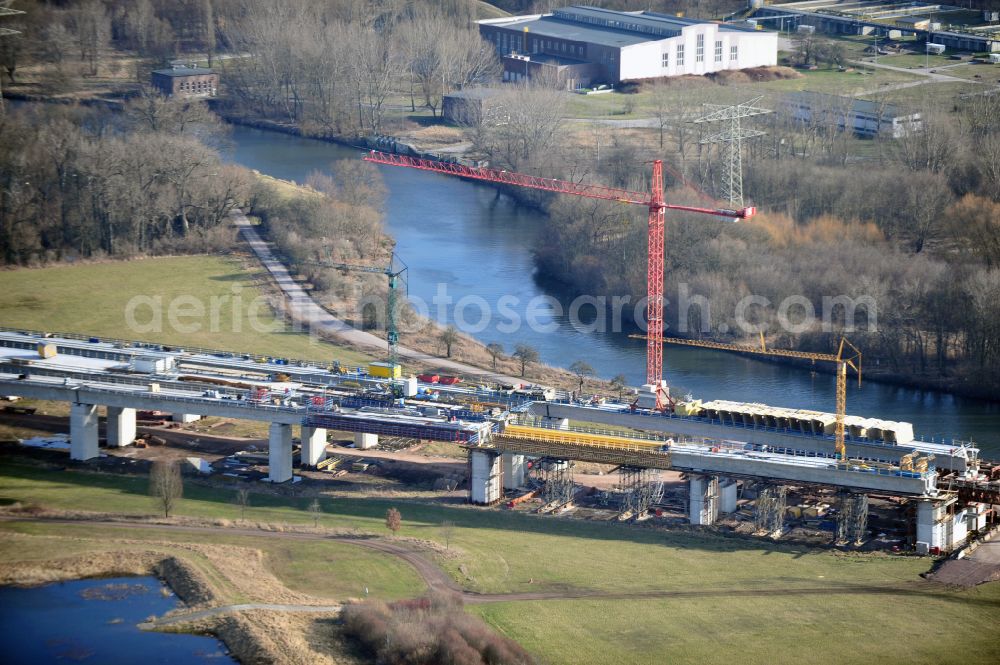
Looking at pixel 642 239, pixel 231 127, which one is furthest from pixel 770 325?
pixel 231 127

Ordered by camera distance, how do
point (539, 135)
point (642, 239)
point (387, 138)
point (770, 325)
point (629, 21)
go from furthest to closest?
point (629, 21)
point (387, 138)
point (539, 135)
point (642, 239)
point (770, 325)

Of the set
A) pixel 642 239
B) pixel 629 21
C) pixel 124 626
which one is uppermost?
pixel 629 21

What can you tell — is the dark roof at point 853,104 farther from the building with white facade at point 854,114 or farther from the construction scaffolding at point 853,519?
the construction scaffolding at point 853,519

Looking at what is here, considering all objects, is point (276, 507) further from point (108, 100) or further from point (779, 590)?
point (108, 100)

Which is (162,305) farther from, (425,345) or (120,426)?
(120,426)

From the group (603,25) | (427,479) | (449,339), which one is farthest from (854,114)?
(427,479)

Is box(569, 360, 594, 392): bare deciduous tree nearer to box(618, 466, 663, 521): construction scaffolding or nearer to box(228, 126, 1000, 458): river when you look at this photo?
box(228, 126, 1000, 458): river

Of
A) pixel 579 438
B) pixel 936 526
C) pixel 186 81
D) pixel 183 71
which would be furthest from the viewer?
pixel 183 71
